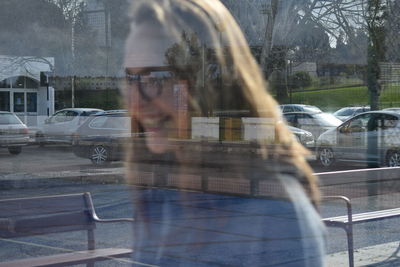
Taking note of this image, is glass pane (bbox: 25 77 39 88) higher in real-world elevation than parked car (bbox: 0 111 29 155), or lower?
higher

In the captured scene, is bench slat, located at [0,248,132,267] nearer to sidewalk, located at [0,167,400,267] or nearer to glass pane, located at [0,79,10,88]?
sidewalk, located at [0,167,400,267]

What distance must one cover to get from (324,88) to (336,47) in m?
1.01

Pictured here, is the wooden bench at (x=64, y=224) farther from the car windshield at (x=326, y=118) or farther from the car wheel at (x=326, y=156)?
the car windshield at (x=326, y=118)

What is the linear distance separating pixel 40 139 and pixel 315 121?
20.5 ft

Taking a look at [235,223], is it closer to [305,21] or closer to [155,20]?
[155,20]

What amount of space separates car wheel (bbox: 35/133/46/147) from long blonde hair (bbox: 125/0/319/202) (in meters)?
12.6

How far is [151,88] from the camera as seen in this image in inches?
64.1

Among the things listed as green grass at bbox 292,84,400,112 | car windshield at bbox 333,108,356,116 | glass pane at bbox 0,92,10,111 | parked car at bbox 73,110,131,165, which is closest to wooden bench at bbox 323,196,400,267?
parked car at bbox 73,110,131,165

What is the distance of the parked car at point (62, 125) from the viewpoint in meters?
12.0

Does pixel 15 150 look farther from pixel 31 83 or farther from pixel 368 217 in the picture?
pixel 368 217

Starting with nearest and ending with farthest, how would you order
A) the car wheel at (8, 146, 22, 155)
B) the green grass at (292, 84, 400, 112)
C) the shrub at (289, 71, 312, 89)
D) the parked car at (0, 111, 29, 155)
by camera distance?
the parked car at (0, 111, 29, 155), the car wheel at (8, 146, 22, 155), the shrub at (289, 71, 312, 89), the green grass at (292, 84, 400, 112)

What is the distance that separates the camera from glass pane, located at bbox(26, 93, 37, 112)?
11.7m

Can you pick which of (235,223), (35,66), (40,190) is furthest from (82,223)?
(35,66)

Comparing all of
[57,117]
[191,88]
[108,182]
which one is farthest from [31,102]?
[191,88]
